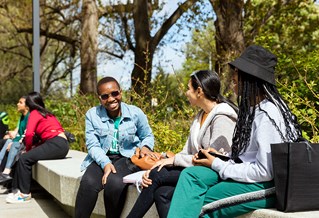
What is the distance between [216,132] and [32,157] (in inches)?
151

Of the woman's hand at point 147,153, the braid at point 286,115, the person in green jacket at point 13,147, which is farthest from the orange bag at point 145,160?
the person in green jacket at point 13,147

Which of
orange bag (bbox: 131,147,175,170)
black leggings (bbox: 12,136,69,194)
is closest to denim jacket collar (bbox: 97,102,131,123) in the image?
orange bag (bbox: 131,147,175,170)

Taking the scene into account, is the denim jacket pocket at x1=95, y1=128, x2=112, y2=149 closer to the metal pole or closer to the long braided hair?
the long braided hair

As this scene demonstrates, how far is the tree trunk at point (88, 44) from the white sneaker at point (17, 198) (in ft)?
28.3

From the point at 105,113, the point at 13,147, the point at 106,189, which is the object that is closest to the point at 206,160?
the point at 106,189

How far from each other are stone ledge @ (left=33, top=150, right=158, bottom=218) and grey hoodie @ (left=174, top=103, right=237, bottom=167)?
51cm

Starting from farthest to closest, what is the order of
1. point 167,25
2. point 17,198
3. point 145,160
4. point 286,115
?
point 167,25 → point 17,198 → point 145,160 → point 286,115

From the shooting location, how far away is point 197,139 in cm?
425

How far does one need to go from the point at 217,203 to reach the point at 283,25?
19482mm

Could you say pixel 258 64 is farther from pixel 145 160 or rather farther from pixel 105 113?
pixel 105 113

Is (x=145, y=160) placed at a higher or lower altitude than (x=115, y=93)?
lower

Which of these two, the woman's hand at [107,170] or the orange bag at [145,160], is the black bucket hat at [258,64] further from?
the woman's hand at [107,170]

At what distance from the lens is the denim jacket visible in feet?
16.8

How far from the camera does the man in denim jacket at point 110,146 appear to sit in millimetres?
4766
